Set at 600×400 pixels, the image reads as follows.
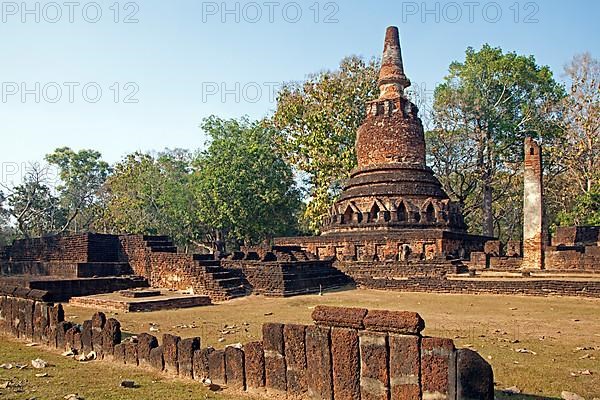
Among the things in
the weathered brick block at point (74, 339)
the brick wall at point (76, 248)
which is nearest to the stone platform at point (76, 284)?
the brick wall at point (76, 248)

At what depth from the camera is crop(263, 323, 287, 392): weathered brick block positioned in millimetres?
6023

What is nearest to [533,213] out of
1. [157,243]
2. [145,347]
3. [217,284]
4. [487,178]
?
Answer: [217,284]

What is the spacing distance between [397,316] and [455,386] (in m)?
0.82

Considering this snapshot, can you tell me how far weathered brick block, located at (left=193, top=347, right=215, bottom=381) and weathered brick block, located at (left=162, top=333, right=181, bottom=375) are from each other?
335 millimetres

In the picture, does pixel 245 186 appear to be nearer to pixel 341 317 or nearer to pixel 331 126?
pixel 331 126

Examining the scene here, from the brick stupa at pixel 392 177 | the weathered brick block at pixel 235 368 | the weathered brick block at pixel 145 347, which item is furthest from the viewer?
the brick stupa at pixel 392 177

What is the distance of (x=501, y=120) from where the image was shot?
3778cm

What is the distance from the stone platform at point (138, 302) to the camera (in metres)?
13.7

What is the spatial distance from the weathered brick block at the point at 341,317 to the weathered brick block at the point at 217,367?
1537 millimetres

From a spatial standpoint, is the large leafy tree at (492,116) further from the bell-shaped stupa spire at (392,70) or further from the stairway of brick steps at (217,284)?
the stairway of brick steps at (217,284)

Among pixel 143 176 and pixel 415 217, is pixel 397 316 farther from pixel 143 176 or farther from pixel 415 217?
pixel 143 176

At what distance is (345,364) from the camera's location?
5.46m

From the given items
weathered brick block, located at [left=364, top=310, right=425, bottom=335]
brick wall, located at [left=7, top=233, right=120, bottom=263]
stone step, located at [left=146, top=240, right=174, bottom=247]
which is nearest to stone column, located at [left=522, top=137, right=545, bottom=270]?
stone step, located at [left=146, top=240, right=174, bottom=247]

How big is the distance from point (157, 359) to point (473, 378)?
14.1 feet
